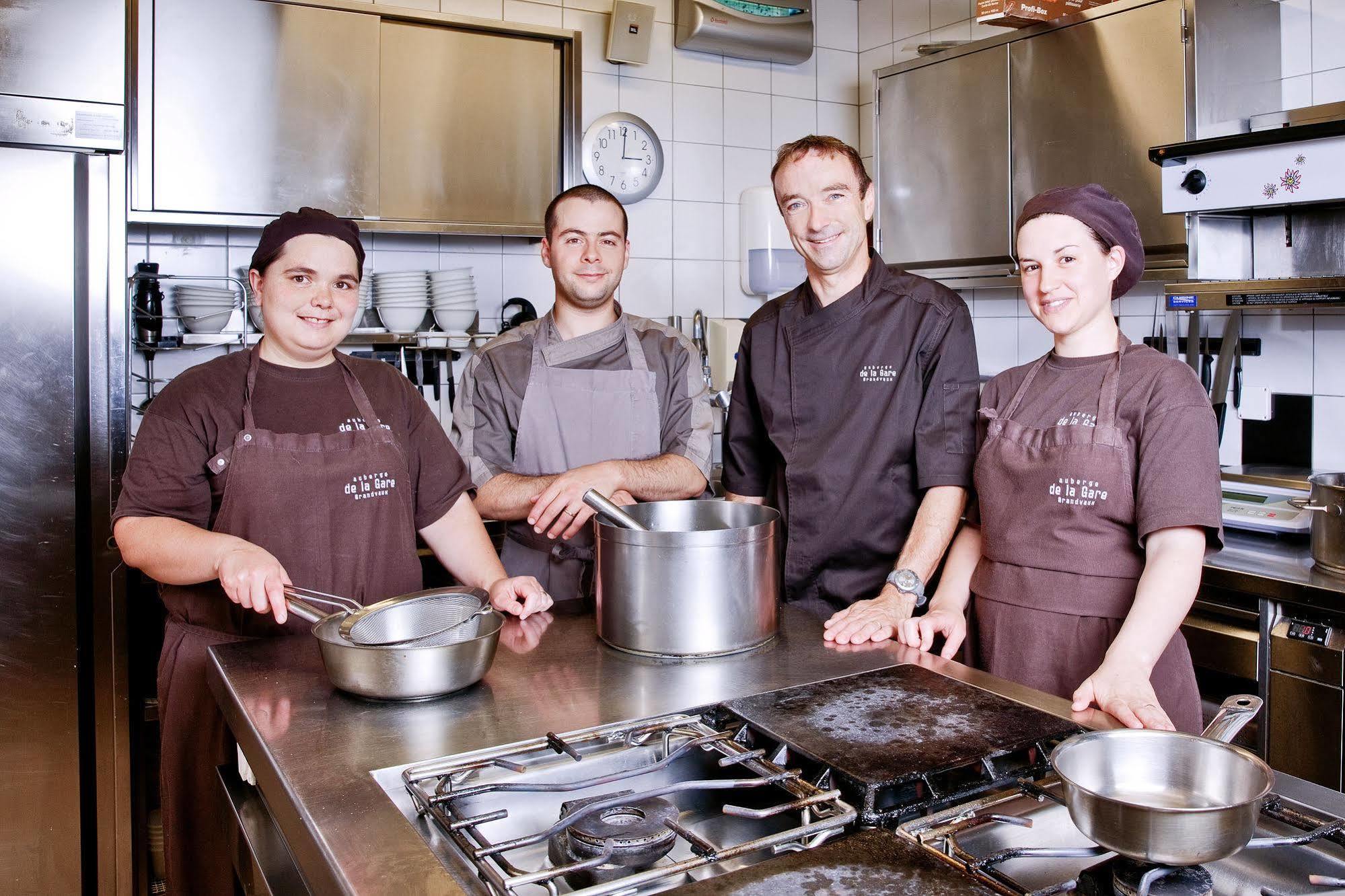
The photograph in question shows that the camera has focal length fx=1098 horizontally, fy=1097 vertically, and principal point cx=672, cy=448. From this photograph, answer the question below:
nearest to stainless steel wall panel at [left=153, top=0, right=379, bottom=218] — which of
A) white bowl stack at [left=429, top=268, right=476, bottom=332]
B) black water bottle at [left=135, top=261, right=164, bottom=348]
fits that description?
black water bottle at [left=135, top=261, right=164, bottom=348]

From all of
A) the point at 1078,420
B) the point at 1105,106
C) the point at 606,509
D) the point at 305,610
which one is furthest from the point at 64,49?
the point at 1105,106

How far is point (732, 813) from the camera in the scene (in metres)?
0.94

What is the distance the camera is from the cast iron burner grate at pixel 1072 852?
799 millimetres

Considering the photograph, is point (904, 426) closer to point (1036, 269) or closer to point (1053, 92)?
point (1036, 269)

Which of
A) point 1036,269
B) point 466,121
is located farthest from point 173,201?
point 1036,269

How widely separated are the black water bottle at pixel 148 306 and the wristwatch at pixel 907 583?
7.80 ft

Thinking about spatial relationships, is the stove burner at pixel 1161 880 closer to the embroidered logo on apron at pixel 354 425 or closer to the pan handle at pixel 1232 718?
the pan handle at pixel 1232 718

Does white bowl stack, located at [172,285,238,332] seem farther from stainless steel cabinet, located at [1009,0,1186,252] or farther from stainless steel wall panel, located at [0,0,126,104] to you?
stainless steel cabinet, located at [1009,0,1186,252]

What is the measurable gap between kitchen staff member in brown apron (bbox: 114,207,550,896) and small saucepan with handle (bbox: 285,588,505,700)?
409 mm

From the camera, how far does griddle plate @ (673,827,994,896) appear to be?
2.62ft

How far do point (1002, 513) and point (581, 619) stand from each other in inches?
26.5

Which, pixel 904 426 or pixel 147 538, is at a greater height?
pixel 904 426

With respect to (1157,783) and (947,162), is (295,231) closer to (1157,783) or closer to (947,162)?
(1157,783)

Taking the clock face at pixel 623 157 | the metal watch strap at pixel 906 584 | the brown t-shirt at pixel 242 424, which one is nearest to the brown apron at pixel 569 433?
the brown t-shirt at pixel 242 424
